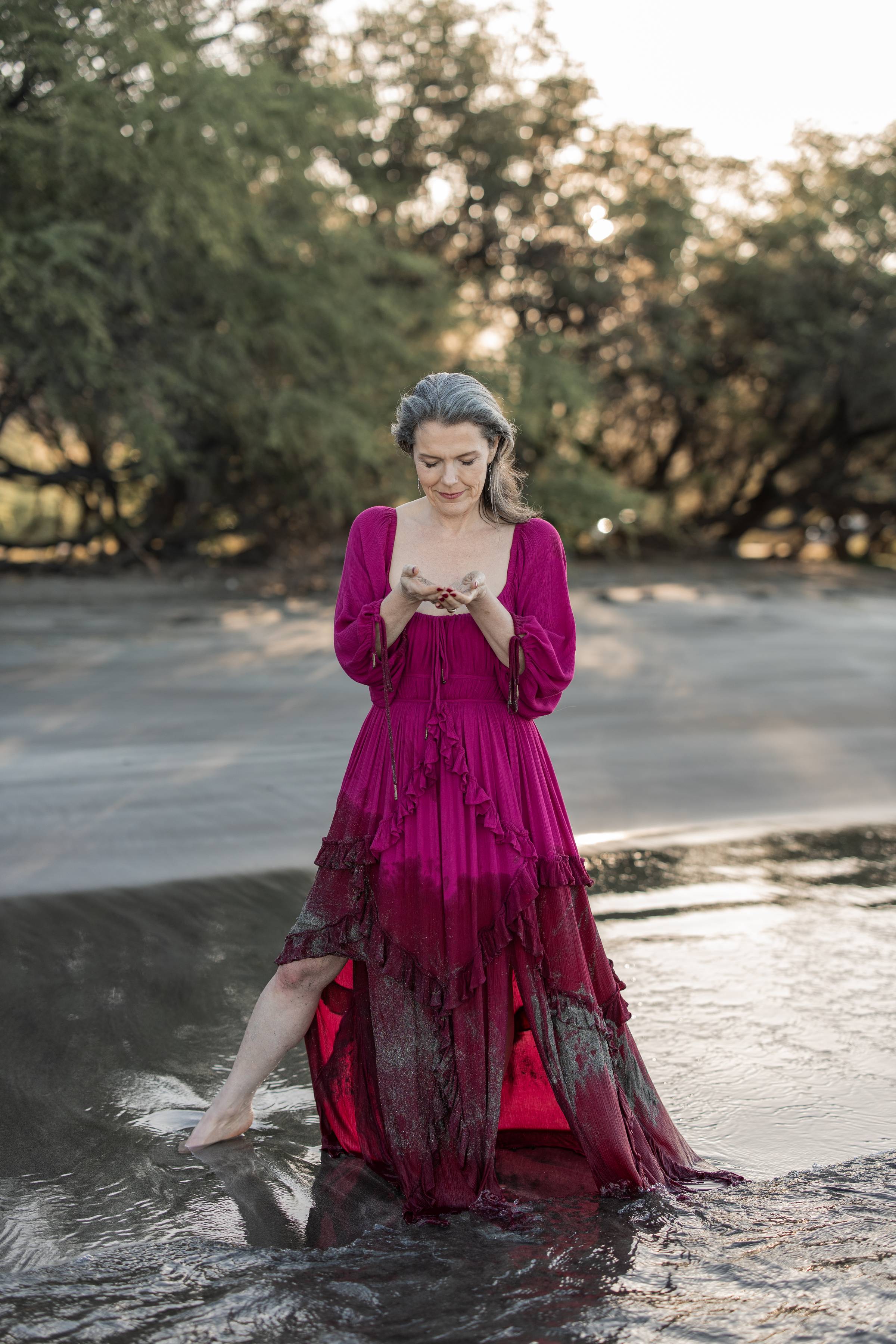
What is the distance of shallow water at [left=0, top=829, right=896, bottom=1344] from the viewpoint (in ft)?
8.34

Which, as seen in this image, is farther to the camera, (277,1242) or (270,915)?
(270,915)

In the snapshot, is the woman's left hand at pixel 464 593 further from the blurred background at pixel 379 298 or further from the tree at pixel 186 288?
the tree at pixel 186 288

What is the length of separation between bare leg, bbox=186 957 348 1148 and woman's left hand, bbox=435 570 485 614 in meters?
0.88

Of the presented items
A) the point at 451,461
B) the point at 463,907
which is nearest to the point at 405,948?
the point at 463,907

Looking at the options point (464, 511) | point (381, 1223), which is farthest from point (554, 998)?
point (464, 511)

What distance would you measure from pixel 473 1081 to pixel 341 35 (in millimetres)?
17118

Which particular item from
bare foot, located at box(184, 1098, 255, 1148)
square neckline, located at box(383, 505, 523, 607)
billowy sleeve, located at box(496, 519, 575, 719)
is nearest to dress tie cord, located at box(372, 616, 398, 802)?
square neckline, located at box(383, 505, 523, 607)

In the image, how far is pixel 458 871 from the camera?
9.38 feet

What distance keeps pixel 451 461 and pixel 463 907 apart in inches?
39.4

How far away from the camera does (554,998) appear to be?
2924mm

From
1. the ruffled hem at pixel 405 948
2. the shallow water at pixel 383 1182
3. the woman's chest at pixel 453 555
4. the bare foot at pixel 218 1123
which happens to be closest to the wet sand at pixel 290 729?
the shallow water at pixel 383 1182

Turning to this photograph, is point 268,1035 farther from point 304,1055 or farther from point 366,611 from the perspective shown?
point 366,611

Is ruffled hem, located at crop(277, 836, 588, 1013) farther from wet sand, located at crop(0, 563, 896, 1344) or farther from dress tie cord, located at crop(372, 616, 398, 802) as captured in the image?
wet sand, located at crop(0, 563, 896, 1344)

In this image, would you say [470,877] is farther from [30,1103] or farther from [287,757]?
[287,757]
